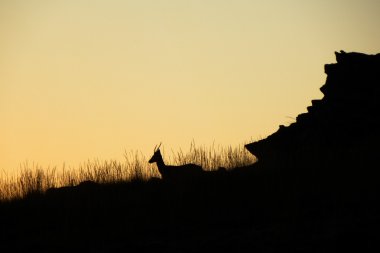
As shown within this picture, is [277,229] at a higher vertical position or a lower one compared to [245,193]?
lower

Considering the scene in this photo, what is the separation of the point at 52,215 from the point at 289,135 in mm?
→ 7506

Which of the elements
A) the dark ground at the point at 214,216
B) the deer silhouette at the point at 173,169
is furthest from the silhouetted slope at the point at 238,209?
the deer silhouette at the point at 173,169

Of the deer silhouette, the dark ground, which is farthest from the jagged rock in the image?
the dark ground

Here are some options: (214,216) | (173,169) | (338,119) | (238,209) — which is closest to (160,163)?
(173,169)

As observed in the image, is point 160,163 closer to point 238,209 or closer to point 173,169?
point 173,169

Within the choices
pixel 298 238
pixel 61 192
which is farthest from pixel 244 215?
pixel 61 192

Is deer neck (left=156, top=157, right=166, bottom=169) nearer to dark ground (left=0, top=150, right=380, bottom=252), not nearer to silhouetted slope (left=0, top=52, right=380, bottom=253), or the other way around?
silhouetted slope (left=0, top=52, right=380, bottom=253)

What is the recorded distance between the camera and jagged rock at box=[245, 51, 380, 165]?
14.7 m

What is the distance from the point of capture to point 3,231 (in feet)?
34.4

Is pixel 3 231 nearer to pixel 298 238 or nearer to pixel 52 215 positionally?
pixel 52 215

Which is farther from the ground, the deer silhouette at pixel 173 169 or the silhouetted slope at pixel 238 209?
the deer silhouette at pixel 173 169

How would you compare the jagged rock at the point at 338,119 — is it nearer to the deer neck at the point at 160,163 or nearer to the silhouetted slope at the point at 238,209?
the silhouetted slope at the point at 238,209

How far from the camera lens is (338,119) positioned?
15.1 metres

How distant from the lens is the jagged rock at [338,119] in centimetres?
1472
